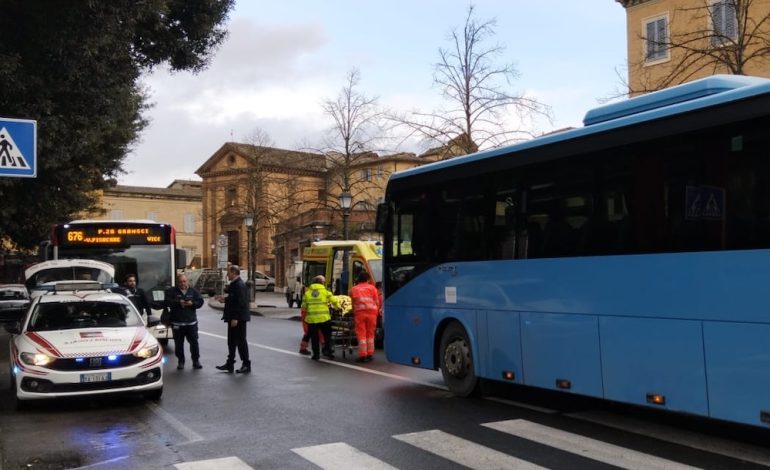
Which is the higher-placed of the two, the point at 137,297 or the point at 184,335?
the point at 137,297

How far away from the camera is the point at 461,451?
21.6ft

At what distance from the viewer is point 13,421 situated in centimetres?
844

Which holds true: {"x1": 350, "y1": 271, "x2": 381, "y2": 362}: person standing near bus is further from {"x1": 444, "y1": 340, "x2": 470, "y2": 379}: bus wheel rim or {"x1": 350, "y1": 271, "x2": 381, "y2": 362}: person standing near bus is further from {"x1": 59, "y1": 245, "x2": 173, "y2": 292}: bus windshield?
{"x1": 59, "y1": 245, "x2": 173, "y2": 292}: bus windshield

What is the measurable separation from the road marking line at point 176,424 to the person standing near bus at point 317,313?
4.76 meters

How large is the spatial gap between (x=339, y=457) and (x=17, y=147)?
5.39 meters

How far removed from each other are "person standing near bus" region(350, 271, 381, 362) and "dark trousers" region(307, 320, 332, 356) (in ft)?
2.86

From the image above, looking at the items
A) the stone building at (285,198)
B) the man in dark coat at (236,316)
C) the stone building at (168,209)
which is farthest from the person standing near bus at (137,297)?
the stone building at (168,209)

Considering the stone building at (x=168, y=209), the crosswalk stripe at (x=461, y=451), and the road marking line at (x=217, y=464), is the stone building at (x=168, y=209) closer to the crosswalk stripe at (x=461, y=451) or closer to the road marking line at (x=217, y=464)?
the crosswalk stripe at (x=461, y=451)

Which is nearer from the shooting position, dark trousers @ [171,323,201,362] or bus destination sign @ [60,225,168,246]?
dark trousers @ [171,323,201,362]

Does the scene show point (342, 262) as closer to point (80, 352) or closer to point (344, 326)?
point (344, 326)

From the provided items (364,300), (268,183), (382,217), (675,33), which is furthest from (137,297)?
(268,183)

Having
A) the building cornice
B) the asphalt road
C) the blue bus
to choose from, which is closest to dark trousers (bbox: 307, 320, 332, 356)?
the asphalt road

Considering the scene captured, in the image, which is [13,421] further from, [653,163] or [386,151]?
[386,151]

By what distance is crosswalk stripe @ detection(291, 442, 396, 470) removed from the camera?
6125 millimetres
